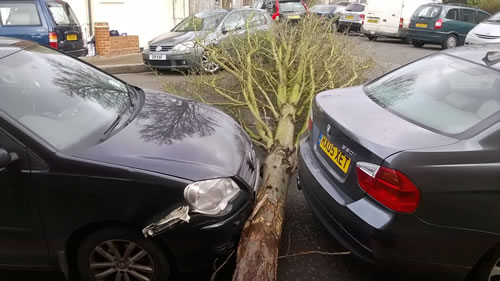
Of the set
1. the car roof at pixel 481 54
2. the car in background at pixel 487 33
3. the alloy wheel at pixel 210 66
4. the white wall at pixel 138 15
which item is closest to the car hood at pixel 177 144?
the car roof at pixel 481 54

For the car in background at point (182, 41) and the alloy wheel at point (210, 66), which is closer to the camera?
the alloy wheel at point (210, 66)

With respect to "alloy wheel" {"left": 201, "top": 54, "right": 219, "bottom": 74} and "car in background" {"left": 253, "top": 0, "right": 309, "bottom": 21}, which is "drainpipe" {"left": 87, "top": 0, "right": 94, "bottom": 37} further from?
"alloy wheel" {"left": 201, "top": 54, "right": 219, "bottom": 74}

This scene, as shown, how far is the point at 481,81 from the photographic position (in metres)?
2.82

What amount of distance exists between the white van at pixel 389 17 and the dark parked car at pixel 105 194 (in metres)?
15.6

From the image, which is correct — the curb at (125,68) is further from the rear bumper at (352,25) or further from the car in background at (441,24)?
the rear bumper at (352,25)

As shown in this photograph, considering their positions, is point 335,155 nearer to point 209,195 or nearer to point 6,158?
point 209,195

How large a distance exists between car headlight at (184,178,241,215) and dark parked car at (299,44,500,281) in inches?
27.0

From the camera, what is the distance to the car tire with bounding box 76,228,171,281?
2486mm

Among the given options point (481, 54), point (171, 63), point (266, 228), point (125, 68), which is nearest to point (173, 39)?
point (171, 63)

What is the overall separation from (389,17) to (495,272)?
52.1 ft

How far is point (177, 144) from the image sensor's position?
2758 millimetres

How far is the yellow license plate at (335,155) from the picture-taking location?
2.66 m

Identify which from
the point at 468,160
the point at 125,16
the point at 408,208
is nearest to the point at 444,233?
the point at 408,208

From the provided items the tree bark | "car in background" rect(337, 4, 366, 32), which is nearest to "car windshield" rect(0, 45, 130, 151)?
the tree bark
